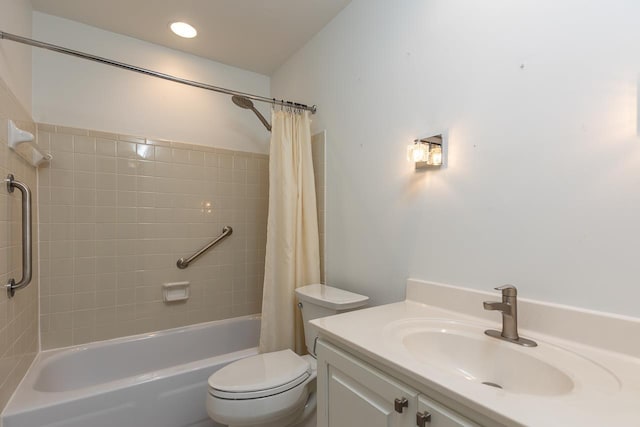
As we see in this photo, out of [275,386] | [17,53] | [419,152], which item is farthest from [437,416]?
[17,53]

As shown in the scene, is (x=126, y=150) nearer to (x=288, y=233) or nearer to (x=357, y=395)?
(x=288, y=233)

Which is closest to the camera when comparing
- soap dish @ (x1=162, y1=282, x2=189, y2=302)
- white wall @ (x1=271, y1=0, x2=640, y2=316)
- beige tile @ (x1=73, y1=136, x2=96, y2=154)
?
white wall @ (x1=271, y1=0, x2=640, y2=316)

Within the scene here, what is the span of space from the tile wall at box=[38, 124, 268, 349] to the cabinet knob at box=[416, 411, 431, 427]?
1.89m

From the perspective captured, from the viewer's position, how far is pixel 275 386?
1.28m

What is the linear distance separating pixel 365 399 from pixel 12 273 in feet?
5.28

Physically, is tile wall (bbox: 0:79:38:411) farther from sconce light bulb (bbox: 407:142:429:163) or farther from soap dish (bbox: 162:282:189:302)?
sconce light bulb (bbox: 407:142:429:163)

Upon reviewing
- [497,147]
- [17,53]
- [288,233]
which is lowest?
[288,233]

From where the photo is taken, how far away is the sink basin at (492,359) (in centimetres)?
72

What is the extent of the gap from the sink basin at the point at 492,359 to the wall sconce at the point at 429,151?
2.04 ft

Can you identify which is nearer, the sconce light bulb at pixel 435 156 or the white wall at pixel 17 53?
the sconce light bulb at pixel 435 156

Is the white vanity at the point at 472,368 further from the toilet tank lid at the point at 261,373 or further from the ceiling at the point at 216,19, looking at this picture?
the ceiling at the point at 216,19

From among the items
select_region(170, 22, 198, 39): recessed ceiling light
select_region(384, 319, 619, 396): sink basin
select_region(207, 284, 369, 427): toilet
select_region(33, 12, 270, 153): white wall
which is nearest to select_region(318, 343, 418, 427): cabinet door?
select_region(384, 319, 619, 396): sink basin

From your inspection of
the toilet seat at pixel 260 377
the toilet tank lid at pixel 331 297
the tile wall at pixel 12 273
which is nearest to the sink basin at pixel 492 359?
the toilet tank lid at pixel 331 297

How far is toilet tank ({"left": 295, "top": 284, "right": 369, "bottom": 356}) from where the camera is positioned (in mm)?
1452
